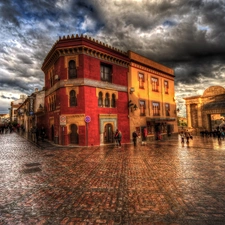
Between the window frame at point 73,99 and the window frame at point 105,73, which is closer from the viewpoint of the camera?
the window frame at point 73,99

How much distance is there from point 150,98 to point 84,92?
11.7 metres

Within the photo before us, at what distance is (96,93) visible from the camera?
59.0 ft

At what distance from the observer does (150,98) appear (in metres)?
24.9

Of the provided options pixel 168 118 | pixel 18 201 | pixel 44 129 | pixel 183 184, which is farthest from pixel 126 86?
pixel 18 201

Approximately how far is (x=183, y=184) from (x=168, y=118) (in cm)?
2226

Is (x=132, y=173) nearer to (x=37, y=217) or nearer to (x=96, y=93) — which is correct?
(x=37, y=217)

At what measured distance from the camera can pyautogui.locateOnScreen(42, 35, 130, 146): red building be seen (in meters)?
16.9

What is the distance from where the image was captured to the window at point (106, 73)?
19281mm

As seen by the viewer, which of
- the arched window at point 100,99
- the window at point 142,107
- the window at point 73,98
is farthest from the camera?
the window at point 142,107

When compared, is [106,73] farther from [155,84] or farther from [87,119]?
[155,84]

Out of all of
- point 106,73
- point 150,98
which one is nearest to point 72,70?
point 106,73

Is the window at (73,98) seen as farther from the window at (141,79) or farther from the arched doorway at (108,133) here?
the window at (141,79)

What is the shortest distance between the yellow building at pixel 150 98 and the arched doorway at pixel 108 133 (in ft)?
10.9

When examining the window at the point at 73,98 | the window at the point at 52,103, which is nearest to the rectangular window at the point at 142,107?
the window at the point at 73,98
